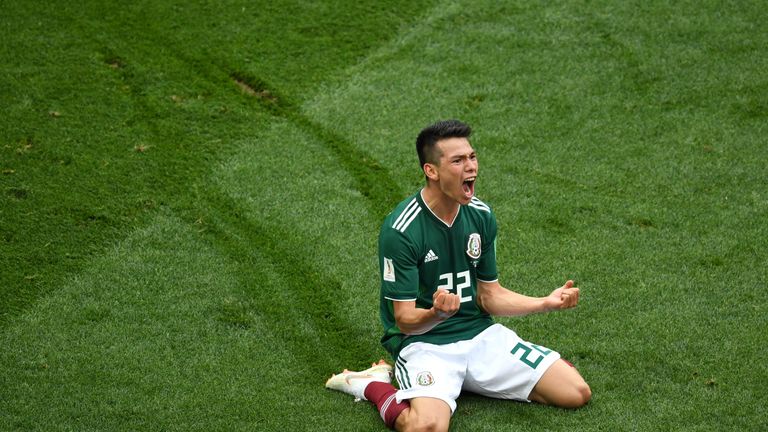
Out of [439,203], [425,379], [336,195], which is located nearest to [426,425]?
[425,379]

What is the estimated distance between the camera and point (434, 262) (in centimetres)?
564

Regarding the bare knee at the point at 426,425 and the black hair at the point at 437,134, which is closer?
the bare knee at the point at 426,425

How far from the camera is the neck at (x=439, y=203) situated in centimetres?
563

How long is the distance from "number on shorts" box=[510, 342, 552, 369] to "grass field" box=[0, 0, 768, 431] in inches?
10.2

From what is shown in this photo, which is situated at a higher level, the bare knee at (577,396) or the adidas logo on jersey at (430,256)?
the adidas logo on jersey at (430,256)

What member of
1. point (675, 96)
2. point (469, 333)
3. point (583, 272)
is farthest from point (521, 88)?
point (469, 333)

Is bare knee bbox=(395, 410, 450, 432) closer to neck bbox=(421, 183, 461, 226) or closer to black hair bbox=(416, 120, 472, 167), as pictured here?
neck bbox=(421, 183, 461, 226)

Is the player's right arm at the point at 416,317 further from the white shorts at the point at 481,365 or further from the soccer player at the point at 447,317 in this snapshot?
the white shorts at the point at 481,365

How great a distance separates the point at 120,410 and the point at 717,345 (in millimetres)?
3483

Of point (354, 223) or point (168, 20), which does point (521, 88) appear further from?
point (168, 20)

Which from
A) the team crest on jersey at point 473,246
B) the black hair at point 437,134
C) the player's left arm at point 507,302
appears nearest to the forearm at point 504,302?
the player's left arm at point 507,302

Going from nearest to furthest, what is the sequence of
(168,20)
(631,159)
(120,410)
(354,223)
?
(120,410), (354,223), (631,159), (168,20)

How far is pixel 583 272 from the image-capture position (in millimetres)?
6988

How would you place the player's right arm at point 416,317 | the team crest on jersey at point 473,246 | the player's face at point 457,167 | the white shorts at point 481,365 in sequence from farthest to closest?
the team crest on jersey at point 473,246 → the white shorts at point 481,365 → the player's face at point 457,167 → the player's right arm at point 416,317
